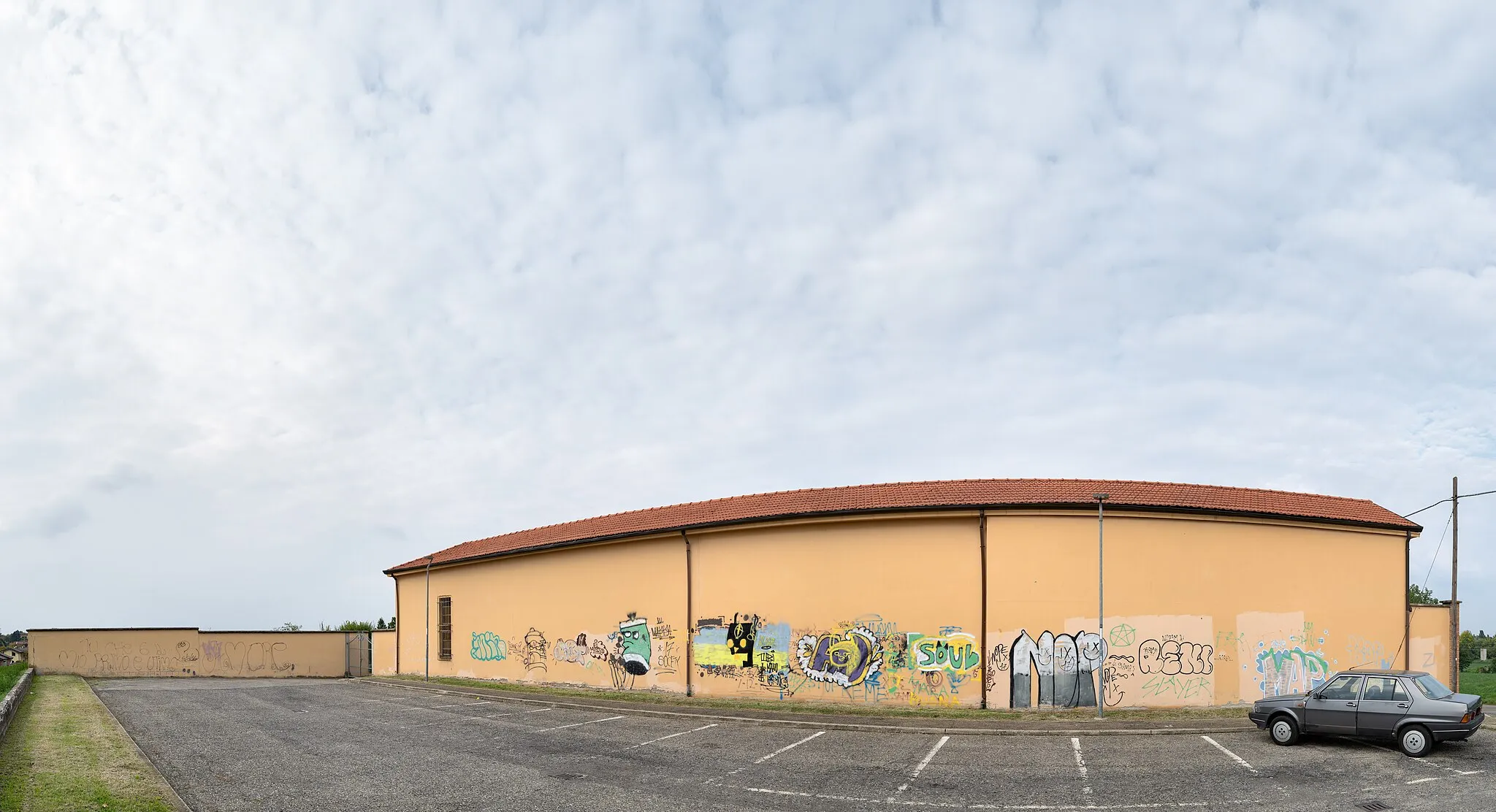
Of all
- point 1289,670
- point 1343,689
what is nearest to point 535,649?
point 1289,670

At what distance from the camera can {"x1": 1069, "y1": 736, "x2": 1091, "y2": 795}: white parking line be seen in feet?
41.9

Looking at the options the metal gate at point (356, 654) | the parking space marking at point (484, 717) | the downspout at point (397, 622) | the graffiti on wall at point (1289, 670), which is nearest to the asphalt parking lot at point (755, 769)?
the parking space marking at point (484, 717)

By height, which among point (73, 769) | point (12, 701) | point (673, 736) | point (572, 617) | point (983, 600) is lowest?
point (12, 701)

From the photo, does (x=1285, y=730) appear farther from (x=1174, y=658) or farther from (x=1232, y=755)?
(x=1174, y=658)

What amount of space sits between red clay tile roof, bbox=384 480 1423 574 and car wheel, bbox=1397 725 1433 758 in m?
7.92

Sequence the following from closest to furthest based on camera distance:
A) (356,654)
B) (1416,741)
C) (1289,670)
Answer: (1416,741), (1289,670), (356,654)

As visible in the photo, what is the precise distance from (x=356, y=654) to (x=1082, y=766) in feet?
142

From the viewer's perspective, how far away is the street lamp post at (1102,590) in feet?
68.7

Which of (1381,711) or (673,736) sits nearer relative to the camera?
(1381,711)

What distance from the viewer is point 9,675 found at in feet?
107

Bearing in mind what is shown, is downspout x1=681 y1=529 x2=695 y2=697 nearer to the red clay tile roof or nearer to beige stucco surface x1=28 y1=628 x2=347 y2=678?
the red clay tile roof

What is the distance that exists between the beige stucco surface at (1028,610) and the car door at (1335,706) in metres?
5.22

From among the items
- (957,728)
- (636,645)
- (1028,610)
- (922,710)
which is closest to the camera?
(957,728)

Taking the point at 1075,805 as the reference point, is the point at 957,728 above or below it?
below
